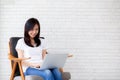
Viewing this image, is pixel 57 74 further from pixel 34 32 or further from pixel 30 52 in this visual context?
pixel 34 32

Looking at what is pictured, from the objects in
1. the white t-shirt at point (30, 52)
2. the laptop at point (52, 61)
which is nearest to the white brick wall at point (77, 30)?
the white t-shirt at point (30, 52)

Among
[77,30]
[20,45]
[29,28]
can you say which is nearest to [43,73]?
[20,45]

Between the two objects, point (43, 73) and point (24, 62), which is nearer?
point (43, 73)

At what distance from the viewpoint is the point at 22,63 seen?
332cm

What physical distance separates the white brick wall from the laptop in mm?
1232

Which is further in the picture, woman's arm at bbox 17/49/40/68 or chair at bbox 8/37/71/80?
woman's arm at bbox 17/49/40/68

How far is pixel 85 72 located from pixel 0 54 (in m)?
1.45

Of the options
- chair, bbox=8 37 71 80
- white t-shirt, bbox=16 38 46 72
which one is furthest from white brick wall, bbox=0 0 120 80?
white t-shirt, bbox=16 38 46 72

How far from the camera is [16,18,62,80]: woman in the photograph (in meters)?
3.22

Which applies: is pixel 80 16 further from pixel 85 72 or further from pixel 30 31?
pixel 30 31

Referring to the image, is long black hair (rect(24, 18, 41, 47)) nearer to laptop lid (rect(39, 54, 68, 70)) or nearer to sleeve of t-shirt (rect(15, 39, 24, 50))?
sleeve of t-shirt (rect(15, 39, 24, 50))

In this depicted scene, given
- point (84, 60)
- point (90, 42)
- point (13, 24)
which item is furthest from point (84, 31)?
point (13, 24)

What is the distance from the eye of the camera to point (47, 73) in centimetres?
308

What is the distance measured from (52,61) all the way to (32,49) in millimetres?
408
